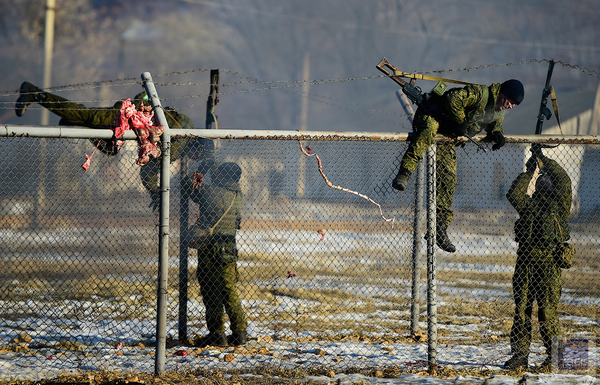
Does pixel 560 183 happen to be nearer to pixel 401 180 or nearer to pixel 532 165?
pixel 532 165

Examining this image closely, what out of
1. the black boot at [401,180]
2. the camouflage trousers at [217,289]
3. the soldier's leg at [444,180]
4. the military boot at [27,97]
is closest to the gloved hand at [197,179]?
the camouflage trousers at [217,289]

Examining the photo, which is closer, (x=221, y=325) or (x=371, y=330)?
(x=221, y=325)

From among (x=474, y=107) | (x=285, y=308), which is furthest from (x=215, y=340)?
(x=474, y=107)

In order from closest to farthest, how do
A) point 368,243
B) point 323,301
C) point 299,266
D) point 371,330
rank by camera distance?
point 371,330 < point 323,301 < point 299,266 < point 368,243

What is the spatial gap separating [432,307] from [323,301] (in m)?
3.70

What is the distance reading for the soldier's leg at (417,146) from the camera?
4.42 meters

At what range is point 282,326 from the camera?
254 inches

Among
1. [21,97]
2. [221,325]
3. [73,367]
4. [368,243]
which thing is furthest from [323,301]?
[368,243]

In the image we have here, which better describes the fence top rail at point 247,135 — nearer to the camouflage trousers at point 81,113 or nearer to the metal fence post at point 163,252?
the metal fence post at point 163,252

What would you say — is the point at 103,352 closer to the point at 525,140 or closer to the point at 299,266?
the point at 525,140

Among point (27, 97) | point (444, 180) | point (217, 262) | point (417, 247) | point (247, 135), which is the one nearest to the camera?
point (247, 135)

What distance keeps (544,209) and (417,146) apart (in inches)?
64.3

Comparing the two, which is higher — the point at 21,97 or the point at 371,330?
the point at 21,97

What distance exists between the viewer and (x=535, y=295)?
16.2ft
